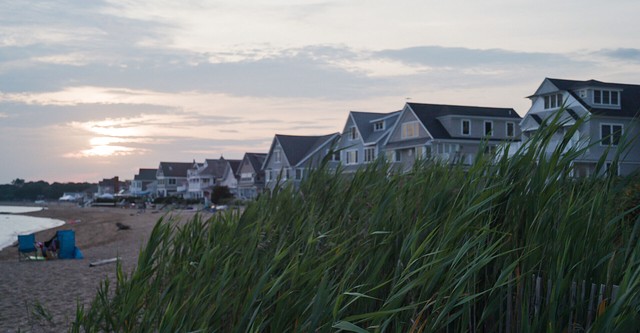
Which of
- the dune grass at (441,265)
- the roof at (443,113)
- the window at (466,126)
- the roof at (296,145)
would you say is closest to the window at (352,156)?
the roof at (296,145)

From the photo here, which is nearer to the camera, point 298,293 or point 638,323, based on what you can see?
point 638,323

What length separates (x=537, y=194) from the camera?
437 centimetres

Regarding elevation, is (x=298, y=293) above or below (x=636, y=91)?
below

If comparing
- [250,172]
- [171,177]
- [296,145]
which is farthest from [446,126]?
[171,177]

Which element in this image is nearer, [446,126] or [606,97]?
[606,97]

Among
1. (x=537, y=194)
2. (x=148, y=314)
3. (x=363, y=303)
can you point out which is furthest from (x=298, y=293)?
(x=537, y=194)

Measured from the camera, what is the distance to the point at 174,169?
122 m

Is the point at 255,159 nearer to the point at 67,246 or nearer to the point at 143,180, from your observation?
the point at 67,246

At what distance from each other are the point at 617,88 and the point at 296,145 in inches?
1434

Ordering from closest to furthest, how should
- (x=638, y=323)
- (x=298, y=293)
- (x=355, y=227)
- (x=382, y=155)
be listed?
(x=638, y=323)
(x=298, y=293)
(x=355, y=227)
(x=382, y=155)

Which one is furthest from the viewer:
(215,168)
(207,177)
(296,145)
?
(215,168)

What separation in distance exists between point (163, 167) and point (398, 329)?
12170cm

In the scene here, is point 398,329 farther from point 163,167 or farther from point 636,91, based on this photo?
point 163,167

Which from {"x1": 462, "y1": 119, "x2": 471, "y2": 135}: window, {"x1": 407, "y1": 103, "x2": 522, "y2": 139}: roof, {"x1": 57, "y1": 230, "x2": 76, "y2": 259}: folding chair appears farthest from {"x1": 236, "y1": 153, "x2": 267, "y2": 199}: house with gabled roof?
→ {"x1": 57, "y1": 230, "x2": 76, "y2": 259}: folding chair
